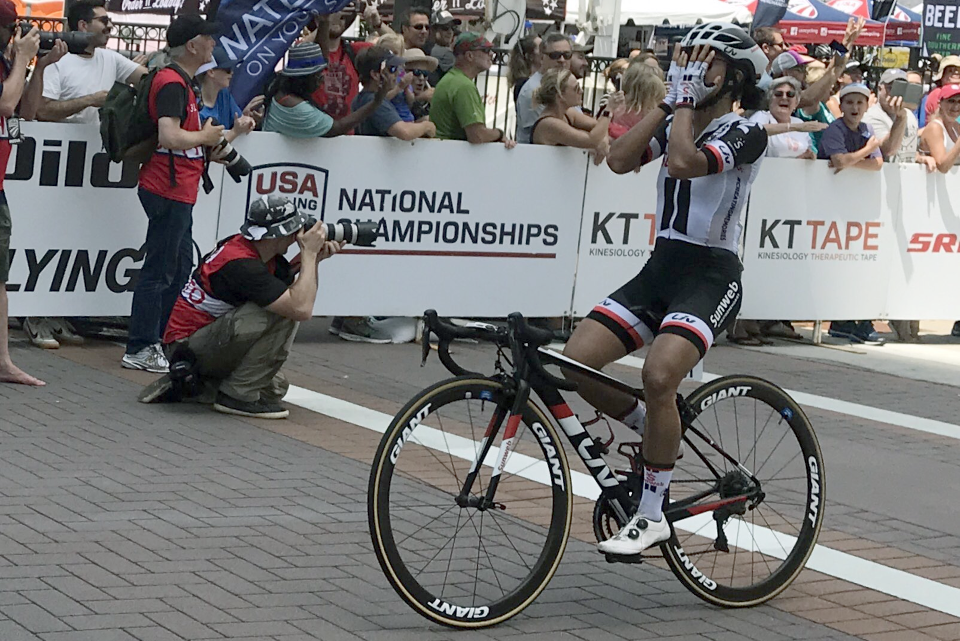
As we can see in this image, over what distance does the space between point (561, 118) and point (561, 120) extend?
0.12ft

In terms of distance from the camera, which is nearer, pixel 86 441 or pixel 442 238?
pixel 86 441

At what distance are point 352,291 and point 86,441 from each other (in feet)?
12.4

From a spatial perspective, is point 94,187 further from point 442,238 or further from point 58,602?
point 58,602

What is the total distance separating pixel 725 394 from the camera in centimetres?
568

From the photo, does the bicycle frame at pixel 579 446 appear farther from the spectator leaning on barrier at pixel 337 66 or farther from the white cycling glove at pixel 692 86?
the spectator leaning on barrier at pixel 337 66

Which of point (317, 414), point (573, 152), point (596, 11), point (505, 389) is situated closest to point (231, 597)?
point (505, 389)

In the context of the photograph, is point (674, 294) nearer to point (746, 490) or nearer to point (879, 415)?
point (746, 490)

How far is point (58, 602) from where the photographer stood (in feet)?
16.6

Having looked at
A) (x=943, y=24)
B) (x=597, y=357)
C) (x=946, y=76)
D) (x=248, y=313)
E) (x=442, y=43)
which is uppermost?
A: (x=943, y=24)

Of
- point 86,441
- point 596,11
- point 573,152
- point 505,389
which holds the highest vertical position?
point 596,11

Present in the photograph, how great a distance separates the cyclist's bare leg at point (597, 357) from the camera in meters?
5.42

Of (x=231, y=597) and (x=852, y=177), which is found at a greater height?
(x=852, y=177)

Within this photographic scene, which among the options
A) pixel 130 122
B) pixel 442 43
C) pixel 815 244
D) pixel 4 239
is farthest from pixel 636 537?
pixel 442 43

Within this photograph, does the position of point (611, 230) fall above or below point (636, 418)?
above
